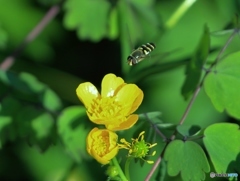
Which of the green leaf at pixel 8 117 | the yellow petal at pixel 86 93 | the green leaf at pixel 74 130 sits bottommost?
the green leaf at pixel 74 130

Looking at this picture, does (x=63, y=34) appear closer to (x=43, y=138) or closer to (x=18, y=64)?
(x=18, y=64)

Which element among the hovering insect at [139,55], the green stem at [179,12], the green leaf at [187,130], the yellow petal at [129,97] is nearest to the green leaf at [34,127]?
the hovering insect at [139,55]

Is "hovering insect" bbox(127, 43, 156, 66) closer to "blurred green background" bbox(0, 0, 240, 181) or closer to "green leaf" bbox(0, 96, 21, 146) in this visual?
"blurred green background" bbox(0, 0, 240, 181)

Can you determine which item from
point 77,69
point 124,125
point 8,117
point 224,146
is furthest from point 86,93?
point 77,69

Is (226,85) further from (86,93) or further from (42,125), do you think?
(42,125)

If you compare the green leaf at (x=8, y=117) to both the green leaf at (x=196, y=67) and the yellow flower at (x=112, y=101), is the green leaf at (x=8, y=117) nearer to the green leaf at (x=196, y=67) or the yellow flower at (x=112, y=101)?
the yellow flower at (x=112, y=101)

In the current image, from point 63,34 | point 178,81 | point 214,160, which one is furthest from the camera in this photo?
point 63,34

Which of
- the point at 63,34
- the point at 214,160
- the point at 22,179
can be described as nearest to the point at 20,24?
the point at 63,34
